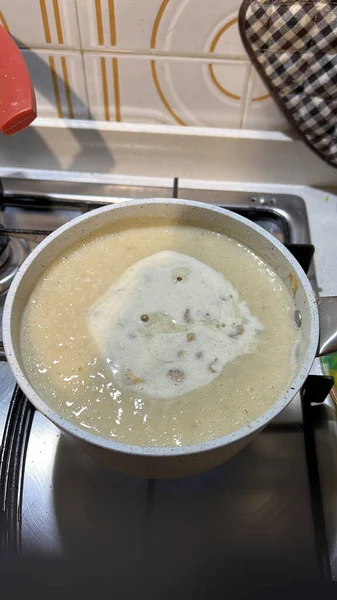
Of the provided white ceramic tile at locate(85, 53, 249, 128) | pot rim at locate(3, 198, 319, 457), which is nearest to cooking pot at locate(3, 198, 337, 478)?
pot rim at locate(3, 198, 319, 457)

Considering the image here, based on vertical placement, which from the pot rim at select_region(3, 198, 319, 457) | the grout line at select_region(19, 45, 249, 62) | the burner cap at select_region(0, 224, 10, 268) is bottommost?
the pot rim at select_region(3, 198, 319, 457)

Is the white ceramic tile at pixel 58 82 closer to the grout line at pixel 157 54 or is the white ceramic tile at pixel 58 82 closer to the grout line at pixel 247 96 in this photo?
the grout line at pixel 157 54

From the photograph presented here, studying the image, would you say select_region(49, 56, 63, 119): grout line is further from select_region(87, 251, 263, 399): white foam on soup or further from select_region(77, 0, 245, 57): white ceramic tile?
select_region(87, 251, 263, 399): white foam on soup

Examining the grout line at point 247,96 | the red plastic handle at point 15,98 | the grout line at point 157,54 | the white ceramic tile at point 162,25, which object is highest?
the white ceramic tile at point 162,25

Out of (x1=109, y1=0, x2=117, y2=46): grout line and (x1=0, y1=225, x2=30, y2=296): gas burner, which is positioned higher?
(x1=109, y1=0, x2=117, y2=46): grout line

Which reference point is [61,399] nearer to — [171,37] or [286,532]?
[286,532]

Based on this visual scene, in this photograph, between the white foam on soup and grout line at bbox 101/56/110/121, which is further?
grout line at bbox 101/56/110/121

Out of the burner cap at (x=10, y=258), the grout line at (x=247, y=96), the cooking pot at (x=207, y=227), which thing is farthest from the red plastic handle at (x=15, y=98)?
the grout line at (x=247, y=96)

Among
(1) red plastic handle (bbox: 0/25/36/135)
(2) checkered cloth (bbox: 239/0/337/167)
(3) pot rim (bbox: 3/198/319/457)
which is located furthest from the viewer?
(2) checkered cloth (bbox: 239/0/337/167)
